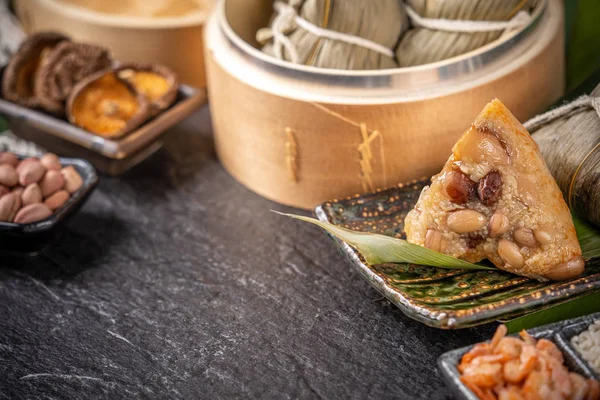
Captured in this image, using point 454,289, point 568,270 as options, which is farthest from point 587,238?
point 454,289

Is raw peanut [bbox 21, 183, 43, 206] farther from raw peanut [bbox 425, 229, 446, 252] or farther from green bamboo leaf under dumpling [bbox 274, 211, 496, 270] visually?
raw peanut [bbox 425, 229, 446, 252]

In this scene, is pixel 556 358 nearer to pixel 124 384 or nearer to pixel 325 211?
pixel 325 211

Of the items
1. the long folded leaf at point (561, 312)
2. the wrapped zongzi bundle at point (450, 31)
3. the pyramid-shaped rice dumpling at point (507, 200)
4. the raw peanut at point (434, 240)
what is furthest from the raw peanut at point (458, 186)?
the wrapped zongzi bundle at point (450, 31)

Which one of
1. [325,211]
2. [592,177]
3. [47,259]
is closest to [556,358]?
[592,177]

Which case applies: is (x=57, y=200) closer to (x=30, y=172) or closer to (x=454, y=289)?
(x=30, y=172)

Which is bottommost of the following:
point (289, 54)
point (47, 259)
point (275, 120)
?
point (47, 259)

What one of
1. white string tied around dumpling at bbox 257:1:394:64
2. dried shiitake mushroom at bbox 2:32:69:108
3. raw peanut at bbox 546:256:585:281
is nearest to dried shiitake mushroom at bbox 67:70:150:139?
dried shiitake mushroom at bbox 2:32:69:108
